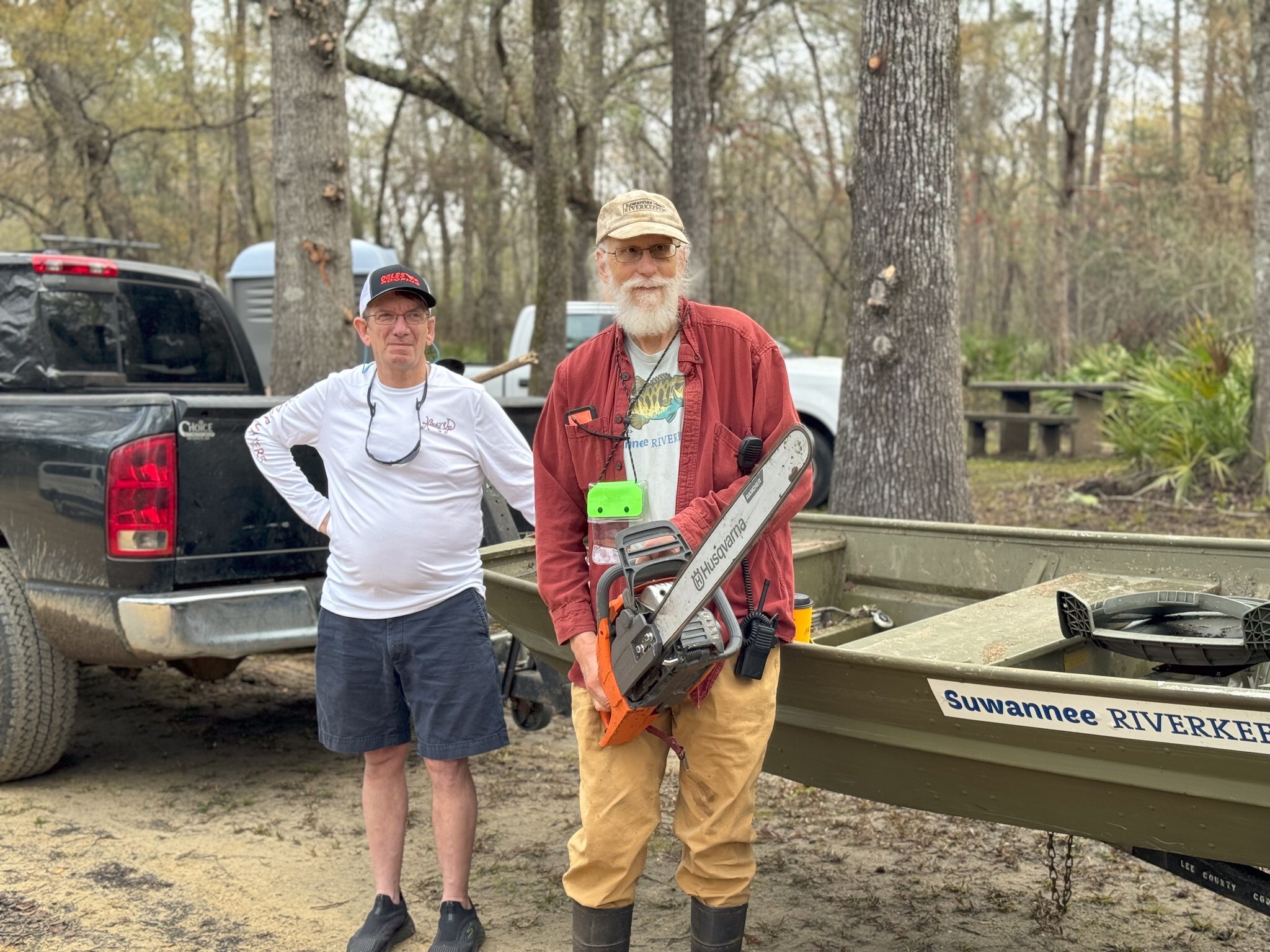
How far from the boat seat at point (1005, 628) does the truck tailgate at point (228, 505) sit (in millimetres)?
2278

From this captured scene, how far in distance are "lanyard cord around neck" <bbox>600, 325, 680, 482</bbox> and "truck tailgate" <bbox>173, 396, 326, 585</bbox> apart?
208 centimetres

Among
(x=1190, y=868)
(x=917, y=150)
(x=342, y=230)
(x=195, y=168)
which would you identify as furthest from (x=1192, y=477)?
(x=195, y=168)

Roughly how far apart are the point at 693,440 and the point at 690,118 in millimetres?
10671

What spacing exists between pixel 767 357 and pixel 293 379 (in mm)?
4612

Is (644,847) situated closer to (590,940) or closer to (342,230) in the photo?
(590,940)

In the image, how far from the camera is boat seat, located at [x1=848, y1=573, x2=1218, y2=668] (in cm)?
321

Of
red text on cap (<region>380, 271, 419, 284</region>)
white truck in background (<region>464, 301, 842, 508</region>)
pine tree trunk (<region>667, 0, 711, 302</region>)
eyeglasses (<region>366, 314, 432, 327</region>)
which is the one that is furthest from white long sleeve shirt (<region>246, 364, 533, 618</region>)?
pine tree trunk (<region>667, 0, 711, 302</region>)

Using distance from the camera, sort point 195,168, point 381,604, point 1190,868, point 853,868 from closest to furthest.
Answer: point 1190,868, point 381,604, point 853,868, point 195,168

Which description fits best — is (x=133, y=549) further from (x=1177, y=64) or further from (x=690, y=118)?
(x=1177, y=64)

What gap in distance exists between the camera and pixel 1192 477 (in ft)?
33.3

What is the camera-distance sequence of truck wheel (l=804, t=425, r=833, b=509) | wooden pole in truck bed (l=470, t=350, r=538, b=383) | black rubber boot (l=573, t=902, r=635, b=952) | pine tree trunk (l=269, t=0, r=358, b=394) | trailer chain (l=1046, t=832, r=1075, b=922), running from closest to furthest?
black rubber boot (l=573, t=902, r=635, b=952) < trailer chain (l=1046, t=832, r=1075, b=922) < wooden pole in truck bed (l=470, t=350, r=538, b=383) < pine tree trunk (l=269, t=0, r=358, b=394) < truck wheel (l=804, t=425, r=833, b=509)

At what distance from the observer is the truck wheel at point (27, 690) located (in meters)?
4.63

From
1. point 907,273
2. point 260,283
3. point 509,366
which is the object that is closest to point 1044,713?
point 509,366

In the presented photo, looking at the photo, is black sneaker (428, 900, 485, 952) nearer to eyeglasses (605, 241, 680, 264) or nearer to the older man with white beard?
the older man with white beard
